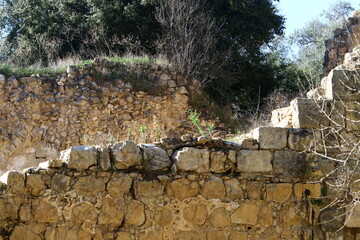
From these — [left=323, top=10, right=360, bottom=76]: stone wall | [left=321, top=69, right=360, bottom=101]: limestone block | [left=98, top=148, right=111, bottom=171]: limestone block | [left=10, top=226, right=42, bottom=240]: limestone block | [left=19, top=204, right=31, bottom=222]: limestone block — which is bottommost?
[left=10, top=226, right=42, bottom=240]: limestone block

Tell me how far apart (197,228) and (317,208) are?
1.51 meters

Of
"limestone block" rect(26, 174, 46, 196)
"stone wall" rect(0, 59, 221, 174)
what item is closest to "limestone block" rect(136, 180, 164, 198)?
"limestone block" rect(26, 174, 46, 196)

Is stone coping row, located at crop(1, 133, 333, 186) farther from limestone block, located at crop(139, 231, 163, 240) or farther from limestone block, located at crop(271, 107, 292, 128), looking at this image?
limestone block, located at crop(139, 231, 163, 240)

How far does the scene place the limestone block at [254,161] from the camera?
20.2ft

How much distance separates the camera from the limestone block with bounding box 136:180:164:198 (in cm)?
585

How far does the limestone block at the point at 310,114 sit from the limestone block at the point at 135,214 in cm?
221

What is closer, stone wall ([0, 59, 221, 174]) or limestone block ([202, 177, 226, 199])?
limestone block ([202, 177, 226, 199])

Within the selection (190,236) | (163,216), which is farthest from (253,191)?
(163,216)

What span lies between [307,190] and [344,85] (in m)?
1.40

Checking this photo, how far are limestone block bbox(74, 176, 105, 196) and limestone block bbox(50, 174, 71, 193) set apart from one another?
0.10 meters

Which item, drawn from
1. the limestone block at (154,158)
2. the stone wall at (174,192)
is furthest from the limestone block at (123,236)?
the limestone block at (154,158)

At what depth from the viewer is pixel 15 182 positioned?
5.51m

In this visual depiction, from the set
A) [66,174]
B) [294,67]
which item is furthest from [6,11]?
[66,174]

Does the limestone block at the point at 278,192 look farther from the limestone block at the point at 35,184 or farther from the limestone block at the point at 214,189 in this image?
the limestone block at the point at 35,184
